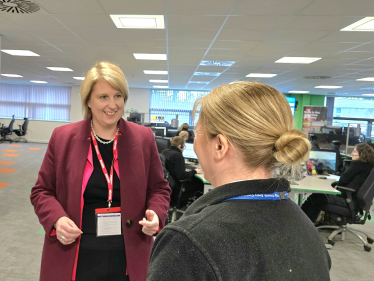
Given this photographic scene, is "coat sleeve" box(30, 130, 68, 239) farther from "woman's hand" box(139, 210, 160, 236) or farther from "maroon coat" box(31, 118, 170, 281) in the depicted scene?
"woman's hand" box(139, 210, 160, 236)

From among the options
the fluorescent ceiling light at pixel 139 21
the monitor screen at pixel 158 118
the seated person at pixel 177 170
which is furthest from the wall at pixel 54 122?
the seated person at pixel 177 170

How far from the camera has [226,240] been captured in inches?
17.0

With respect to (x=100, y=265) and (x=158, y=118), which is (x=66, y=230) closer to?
(x=100, y=265)

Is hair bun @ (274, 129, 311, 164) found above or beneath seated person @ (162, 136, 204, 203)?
above

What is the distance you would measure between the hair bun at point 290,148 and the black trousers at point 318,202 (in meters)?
3.26

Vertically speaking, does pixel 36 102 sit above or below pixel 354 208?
above

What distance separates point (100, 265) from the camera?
103 cm

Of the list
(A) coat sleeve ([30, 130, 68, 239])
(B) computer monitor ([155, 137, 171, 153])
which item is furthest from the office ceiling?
(A) coat sleeve ([30, 130, 68, 239])

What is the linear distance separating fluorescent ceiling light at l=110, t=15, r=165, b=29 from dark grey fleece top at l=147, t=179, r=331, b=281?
356 centimetres

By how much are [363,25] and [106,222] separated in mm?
4142

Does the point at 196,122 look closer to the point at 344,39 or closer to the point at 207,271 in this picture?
the point at 207,271

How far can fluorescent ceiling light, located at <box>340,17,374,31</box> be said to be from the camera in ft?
11.4

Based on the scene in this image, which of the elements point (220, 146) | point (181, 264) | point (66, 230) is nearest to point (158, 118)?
point (66, 230)

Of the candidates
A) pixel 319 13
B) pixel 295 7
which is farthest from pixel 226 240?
pixel 319 13
